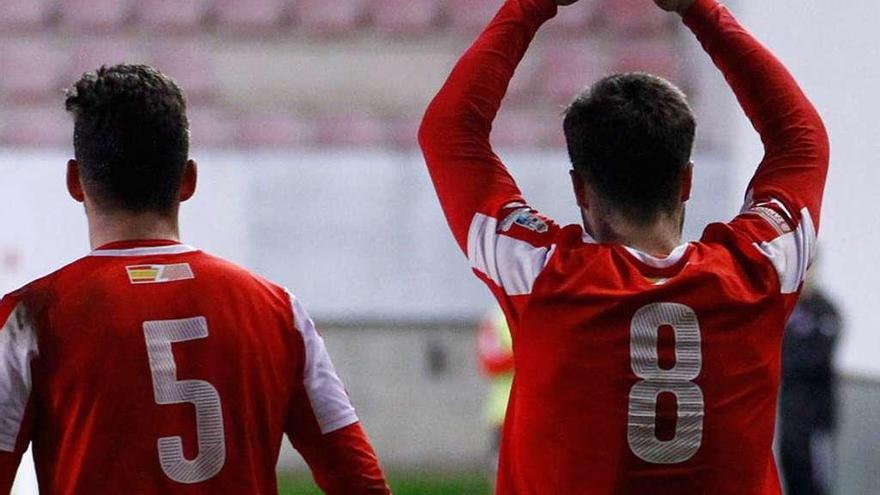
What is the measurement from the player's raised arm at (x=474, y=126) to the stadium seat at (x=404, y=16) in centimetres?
759

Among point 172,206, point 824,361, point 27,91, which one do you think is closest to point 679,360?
point 172,206

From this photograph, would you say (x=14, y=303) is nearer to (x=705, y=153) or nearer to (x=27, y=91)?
(x=705, y=153)

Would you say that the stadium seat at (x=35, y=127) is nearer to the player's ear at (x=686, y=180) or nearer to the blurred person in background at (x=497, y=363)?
the blurred person in background at (x=497, y=363)

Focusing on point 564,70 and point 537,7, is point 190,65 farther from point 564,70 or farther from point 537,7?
point 537,7

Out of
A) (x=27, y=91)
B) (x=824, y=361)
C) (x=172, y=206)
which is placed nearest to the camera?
(x=172, y=206)

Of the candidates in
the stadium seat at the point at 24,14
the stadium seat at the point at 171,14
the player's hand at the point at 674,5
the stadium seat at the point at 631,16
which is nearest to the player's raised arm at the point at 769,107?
the player's hand at the point at 674,5

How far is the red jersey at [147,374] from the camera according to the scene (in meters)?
2.28

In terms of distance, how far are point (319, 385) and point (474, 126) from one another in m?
0.45

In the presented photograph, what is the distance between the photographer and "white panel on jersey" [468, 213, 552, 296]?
2283 millimetres

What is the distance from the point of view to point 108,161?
2346mm

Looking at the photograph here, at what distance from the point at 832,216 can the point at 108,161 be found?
5578mm

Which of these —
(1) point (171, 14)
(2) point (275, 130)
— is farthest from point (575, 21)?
(1) point (171, 14)

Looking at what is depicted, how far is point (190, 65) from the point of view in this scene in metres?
9.90

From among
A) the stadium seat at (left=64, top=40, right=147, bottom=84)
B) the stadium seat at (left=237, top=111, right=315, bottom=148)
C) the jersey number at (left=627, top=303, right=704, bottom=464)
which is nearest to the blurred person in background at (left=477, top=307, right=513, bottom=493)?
the stadium seat at (left=237, top=111, right=315, bottom=148)
